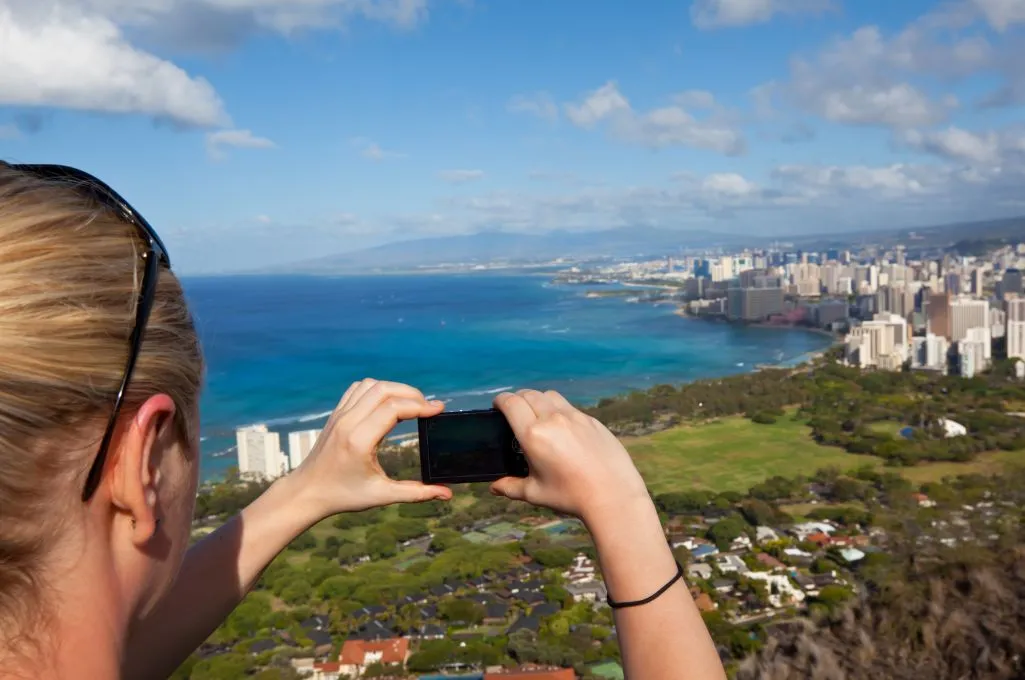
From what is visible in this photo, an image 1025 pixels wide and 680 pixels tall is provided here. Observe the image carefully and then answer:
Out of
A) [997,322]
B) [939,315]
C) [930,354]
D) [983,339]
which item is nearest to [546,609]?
[930,354]

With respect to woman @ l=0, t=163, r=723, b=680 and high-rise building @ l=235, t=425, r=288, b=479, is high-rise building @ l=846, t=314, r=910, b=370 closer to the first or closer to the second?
high-rise building @ l=235, t=425, r=288, b=479

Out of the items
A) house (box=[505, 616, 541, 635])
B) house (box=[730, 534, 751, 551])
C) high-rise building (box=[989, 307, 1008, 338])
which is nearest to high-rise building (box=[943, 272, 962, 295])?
high-rise building (box=[989, 307, 1008, 338])

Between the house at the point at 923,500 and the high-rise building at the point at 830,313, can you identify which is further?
the high-rise building at the point at 830,313

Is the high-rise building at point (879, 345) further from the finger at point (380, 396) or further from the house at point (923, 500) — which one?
the finger at point (380, 396)

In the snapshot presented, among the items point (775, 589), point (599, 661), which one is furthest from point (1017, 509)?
point (599, 661)

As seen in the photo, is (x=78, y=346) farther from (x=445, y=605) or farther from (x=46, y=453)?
(x=445, y=605)

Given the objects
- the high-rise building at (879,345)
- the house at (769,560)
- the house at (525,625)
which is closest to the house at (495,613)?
the house at (525,625)
